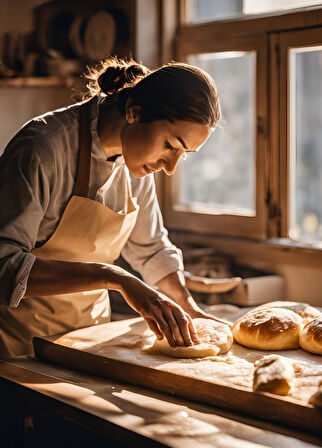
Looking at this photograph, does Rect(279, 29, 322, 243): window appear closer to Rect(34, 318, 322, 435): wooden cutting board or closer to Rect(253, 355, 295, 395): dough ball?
Rect(34, 318, 322, 435): wooden cutting board

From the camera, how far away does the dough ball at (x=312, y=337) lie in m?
1.82

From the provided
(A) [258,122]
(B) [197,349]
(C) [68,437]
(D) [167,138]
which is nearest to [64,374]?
(C) [68,437]

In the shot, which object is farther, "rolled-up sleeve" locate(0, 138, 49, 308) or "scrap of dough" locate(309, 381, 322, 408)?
"rolled-up sleeve" locate(0, 138, 49, 308)

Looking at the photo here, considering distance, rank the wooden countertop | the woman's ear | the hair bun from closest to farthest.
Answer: the wooden countertop < the woman's ear < the hair bun

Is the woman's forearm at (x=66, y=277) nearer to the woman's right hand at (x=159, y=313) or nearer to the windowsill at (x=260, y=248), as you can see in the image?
the woman's right hand at (x=159, y=313)

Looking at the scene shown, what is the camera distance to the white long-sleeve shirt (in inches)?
69.6

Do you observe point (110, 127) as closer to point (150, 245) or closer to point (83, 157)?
point (83, 157)

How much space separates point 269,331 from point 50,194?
28.7 inches

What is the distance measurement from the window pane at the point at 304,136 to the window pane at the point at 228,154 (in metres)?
0.21

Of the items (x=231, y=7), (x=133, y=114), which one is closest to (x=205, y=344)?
(x=133, y=114)

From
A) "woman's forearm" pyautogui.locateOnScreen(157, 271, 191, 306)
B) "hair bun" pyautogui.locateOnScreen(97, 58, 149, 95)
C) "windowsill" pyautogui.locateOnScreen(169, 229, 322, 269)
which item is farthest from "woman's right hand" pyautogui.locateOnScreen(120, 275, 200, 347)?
"windowsill" pyautogui.locateOnScreen(169, 229, 322, 269)

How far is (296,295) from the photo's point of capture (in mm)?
2816

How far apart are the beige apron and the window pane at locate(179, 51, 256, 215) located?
1.07 metres

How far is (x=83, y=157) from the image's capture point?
2020 mm
